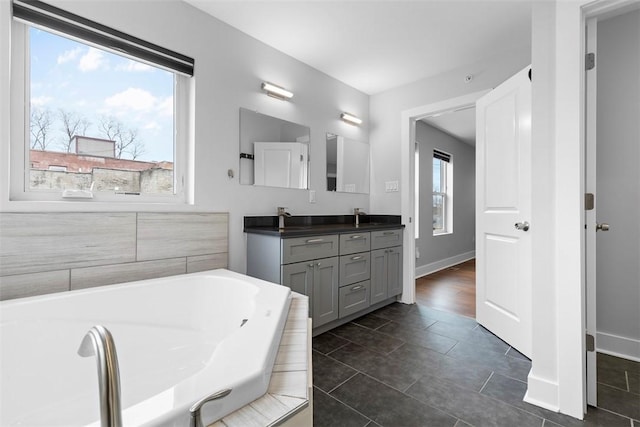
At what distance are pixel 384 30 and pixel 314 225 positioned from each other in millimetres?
1768

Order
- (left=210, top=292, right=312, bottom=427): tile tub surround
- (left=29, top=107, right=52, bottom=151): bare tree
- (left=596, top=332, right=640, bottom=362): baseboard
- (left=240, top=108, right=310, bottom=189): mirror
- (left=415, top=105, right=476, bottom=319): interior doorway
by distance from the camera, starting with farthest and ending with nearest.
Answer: (left=415, top=105, right=476, bottom=319): interior doorway, (left=240, top=108, right=310, bottom=189): mirror, (left=596, top=332, right=640, bottom=362): baseboard, (left=29, top=107, right=52, bottom=151): bare tree, (left=210, top=292, right=312, bottom=427): tile tub surround

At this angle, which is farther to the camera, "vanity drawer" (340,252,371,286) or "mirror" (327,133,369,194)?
"mirror" (327,133,369,194)

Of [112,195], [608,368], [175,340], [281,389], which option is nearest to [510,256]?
[608,368]

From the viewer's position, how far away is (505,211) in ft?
7.41

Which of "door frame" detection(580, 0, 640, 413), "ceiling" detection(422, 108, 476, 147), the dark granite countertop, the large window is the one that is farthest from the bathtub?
"ceiling" detection(422, 108, 476, 147)

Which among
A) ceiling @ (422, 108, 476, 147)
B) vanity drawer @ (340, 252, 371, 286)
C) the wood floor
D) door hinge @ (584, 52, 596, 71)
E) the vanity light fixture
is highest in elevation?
ceiling @ (422, 108, 476, 147)

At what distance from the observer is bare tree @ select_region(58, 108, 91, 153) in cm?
163

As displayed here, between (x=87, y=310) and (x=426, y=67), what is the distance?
321 centimetres

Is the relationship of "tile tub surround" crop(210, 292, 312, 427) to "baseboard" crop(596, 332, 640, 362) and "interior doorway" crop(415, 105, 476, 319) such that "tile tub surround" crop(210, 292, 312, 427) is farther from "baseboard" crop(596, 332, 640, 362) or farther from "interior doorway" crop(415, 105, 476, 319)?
"interior doorway" crop(415, 105, 476, 319)

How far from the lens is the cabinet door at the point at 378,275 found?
2811mm

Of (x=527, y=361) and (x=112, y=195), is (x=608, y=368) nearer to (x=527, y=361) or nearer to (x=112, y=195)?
(x=527, y=361)

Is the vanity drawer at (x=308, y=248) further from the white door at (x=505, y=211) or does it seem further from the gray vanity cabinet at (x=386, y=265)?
the white door at (x=505, y=211)

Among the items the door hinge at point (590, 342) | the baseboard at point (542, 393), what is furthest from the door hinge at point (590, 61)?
the baseboard at point (542, 393)

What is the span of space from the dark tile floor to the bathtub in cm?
70
